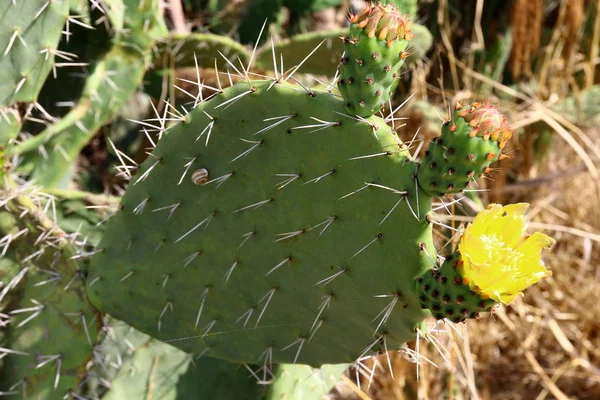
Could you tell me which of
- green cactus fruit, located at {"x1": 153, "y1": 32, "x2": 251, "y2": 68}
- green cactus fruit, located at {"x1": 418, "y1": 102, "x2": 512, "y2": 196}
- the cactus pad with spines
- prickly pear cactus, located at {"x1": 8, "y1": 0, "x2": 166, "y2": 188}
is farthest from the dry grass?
green cactus fruit, located at {"x1": 418, "y1": 102, "x2": 512, "y2": 196}

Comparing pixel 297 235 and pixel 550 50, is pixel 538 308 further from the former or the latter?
pixel 297 235

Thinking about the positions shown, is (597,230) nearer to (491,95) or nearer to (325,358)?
(491,95)

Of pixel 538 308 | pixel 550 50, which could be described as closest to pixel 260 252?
pixel 538 308

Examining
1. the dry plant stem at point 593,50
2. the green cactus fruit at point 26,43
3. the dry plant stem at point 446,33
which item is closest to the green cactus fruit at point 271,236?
the green cactus fruit at point 26,43

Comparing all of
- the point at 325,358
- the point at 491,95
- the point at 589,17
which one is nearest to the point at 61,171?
the point at 325,358

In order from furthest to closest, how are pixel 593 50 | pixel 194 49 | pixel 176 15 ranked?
pixel 593 50, pixel 176 15, pixel 194 49

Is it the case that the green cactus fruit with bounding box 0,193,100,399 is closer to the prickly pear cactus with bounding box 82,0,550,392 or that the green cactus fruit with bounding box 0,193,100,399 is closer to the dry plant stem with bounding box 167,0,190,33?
the prickly pear cactus with bounding box 82,0,550,392
